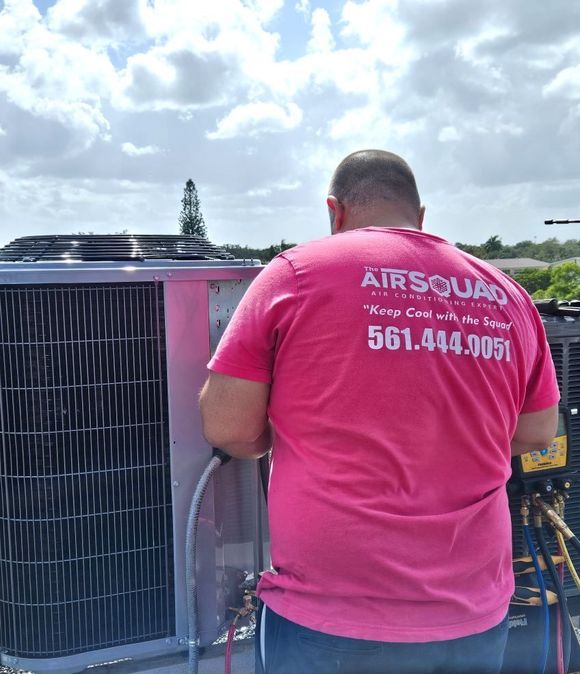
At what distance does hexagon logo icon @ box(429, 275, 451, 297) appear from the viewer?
1519 millimetres

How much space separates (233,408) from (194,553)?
0.85 metres

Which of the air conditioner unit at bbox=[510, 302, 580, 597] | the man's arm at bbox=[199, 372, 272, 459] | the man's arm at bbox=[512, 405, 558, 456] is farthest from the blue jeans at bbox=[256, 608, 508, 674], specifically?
the air conditioner unit at bbox=[510, 302, 580, 597]

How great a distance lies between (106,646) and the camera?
226 centimetres

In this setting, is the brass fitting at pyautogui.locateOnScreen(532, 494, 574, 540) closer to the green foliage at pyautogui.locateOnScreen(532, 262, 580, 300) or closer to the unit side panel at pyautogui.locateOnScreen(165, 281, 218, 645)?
the unit side panel at pyautogui.locateOnScreen(165, 281, 218, 645)

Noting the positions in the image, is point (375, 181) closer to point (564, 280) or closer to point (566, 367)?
point (566, 367)

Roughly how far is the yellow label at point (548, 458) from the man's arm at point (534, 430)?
0.55 metres

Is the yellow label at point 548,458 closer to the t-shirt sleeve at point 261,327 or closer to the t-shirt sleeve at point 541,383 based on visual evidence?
the t-shirt sleeve at point 541,383

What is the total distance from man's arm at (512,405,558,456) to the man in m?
0.30

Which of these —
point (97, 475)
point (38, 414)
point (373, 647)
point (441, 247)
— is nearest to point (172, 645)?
point (97, 475)

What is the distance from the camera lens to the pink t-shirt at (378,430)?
1.43m

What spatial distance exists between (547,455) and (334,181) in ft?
4.54

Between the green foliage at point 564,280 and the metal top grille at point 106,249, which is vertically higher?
the metal top grille at point 106,249

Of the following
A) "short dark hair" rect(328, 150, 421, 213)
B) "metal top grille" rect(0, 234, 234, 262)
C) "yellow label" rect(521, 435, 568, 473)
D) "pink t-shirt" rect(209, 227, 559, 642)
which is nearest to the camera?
"pink t-shirt" rect(209, 227, 559, 642)

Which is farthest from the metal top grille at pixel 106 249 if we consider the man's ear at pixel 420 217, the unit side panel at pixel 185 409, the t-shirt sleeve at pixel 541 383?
the t-shirt sleeve at pixel 541 383
